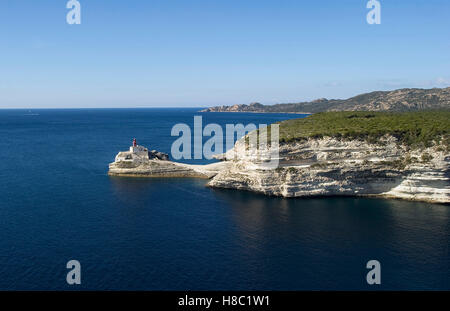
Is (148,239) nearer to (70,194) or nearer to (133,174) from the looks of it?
(70,194)

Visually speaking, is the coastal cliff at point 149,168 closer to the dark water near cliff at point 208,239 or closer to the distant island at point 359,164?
the dark water near cliff at point 208,239

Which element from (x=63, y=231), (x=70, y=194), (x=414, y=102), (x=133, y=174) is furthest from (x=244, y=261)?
(x=414, y=102)

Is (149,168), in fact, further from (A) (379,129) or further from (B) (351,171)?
(A) (379,129)

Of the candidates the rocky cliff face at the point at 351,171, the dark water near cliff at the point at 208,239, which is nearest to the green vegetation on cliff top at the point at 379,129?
the rocky cliff face at the point at 351,171

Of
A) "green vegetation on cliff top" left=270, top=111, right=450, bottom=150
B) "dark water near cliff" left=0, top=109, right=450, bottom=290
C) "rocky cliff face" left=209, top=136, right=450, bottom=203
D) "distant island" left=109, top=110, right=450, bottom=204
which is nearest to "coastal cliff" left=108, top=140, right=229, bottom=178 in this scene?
"dark water near cliff" left=0, top=109, right=450, bottom=290

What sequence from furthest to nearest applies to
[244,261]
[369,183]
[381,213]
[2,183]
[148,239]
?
[2,183]
[369,183]
[381,213]
[148,239]
[244,261]

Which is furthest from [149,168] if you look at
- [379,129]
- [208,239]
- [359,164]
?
[379,129]
